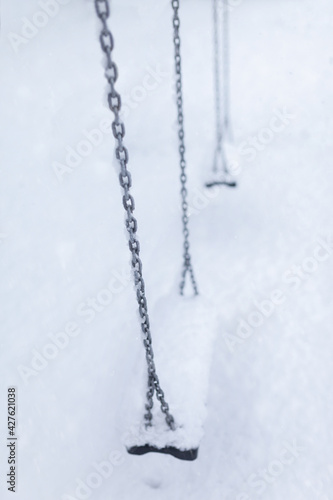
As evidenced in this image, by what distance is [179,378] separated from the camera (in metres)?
2.33

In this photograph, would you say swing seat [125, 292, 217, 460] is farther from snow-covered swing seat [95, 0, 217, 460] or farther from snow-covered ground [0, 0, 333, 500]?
snow-covered ground [0, 0, 333, 500]

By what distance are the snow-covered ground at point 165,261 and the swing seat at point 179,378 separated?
6.2 inches

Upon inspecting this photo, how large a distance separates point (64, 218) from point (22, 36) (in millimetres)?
5924

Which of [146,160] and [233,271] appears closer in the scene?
[233,271]

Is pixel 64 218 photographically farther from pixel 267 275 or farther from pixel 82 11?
pixel 82 11

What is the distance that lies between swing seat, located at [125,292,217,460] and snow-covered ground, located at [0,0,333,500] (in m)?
0.16

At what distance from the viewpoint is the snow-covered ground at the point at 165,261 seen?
2.75m

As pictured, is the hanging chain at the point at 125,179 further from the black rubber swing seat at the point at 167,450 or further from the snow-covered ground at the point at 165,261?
the snow-covered ground at the point at 165,261

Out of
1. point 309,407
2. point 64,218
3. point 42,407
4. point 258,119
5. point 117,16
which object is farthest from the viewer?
point 117,16

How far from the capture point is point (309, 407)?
2891mm

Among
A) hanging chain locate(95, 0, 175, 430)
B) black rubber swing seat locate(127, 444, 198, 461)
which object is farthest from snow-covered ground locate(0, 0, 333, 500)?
hanging chain locate(95, 0, 175, 430)

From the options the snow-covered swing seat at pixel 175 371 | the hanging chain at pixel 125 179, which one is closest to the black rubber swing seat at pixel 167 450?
the snow-covered swing seat at pixel 175 371

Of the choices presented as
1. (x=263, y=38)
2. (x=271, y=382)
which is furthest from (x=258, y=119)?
(x=271, y=382)

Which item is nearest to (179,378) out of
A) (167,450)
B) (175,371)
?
(175,371)
